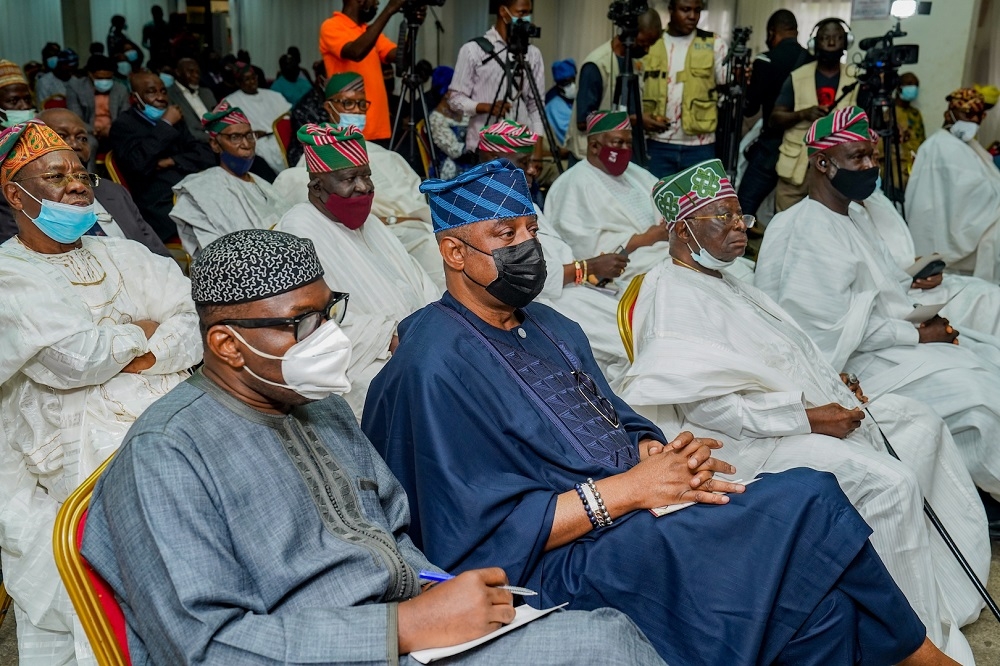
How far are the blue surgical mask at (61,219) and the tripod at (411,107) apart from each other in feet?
10.8

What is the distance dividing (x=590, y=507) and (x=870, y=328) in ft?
7.26

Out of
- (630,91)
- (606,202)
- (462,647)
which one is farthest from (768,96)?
(462,647)

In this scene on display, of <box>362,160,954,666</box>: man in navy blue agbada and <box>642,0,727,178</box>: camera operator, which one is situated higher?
<box>642,0,727,178</box>: camera operator

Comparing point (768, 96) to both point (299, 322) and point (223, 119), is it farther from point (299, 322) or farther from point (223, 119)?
point (299, 322)

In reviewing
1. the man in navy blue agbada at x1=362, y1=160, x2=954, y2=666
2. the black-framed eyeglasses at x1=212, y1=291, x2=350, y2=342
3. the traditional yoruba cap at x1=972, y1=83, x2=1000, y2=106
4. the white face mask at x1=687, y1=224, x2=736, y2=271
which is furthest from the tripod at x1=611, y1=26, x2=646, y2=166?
the black-framed eyeglasses at x1=212, y1=291, x2=350, y2=342

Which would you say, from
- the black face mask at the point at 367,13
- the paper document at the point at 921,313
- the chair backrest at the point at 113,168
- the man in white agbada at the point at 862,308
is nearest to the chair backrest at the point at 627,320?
the man in white agbada at the point at 862,308

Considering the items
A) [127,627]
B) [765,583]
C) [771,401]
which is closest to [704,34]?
[771,401]

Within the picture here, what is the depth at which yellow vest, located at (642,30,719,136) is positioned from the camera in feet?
21.1

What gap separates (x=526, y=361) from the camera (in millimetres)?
2424

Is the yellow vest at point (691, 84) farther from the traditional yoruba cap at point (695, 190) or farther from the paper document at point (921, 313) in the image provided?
the traditional yoruba cap at point (695, 190)

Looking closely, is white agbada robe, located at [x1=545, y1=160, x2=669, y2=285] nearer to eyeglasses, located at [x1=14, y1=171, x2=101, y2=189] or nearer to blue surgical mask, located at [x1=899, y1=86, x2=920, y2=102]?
eyeglasses, located at [x1=14, y1=171, x2=101, y2=189]

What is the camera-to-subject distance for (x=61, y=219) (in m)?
2.82

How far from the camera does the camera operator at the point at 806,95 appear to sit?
6469 millimetres

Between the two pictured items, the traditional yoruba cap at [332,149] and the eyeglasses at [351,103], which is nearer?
the traditional yoruba cap at [332,149]
